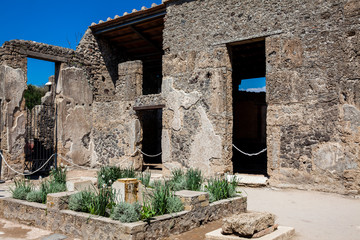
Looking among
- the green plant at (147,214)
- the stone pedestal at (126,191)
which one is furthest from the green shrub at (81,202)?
the green plant at (147,214)

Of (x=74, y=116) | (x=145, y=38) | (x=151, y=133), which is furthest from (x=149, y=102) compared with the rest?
(x=151, y=133)

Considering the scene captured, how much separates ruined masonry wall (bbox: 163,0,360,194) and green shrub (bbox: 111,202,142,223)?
453 centimetres

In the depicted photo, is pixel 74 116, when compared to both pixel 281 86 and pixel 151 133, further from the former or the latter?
pixel 281 86

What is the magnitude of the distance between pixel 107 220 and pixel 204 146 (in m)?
4.98

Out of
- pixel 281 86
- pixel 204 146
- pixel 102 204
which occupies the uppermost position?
pixel 281 86

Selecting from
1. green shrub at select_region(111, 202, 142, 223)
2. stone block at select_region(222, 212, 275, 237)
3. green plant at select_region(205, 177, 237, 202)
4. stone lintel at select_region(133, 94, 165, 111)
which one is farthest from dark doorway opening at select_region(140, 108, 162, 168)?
stone block at select_region(222, 212, 275, 237)

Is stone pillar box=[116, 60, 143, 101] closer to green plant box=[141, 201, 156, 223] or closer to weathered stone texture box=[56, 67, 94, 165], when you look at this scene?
weathered stone texture box=[56, 67, 94, 165]

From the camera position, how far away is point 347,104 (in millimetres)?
6871

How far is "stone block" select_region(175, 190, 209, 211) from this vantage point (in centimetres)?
457

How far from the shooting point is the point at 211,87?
866 cm

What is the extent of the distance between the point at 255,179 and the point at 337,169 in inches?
71.4

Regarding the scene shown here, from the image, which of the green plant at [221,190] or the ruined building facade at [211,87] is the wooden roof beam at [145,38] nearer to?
the ruined building facade at [211,87]

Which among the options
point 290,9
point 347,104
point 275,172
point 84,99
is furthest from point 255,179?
point 84,99

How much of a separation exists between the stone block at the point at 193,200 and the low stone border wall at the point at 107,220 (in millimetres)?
61
